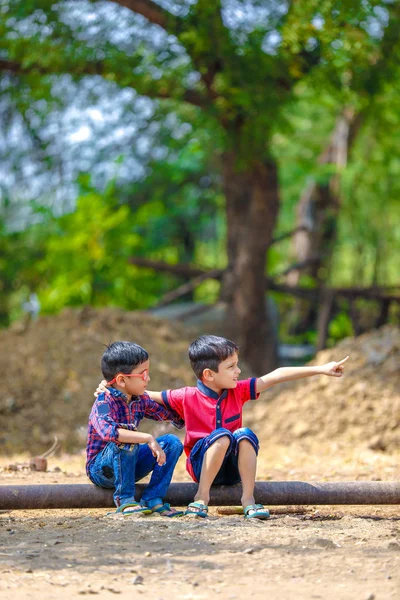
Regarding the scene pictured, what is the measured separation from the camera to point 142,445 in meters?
4.58

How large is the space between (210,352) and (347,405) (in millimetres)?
4631

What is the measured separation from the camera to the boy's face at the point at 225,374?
4438 millimetres

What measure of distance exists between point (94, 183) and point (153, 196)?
127 centimetres

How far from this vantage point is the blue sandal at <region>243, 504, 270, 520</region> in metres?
4.23

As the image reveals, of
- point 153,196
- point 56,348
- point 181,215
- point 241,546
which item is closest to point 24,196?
point 153,196

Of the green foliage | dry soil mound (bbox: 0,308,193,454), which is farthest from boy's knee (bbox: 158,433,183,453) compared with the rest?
the green foliage

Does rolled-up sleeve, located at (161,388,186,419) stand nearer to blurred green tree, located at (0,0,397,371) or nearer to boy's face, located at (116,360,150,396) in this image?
boy's face, located at (116,360,150,396)

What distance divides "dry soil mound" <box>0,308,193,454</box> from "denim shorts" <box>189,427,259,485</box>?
438 centimetres

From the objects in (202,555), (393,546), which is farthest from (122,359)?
(393,546)

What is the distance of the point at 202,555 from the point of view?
3.45 meters

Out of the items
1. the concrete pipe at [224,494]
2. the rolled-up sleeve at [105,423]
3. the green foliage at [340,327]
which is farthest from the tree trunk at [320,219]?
the rolled-up sleeve at [105,423]

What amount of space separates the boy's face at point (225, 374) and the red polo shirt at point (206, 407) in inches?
3.7

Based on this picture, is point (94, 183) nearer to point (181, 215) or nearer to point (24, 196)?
point (24, 196)

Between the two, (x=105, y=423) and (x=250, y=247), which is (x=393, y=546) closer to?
(x=105, y=423)
